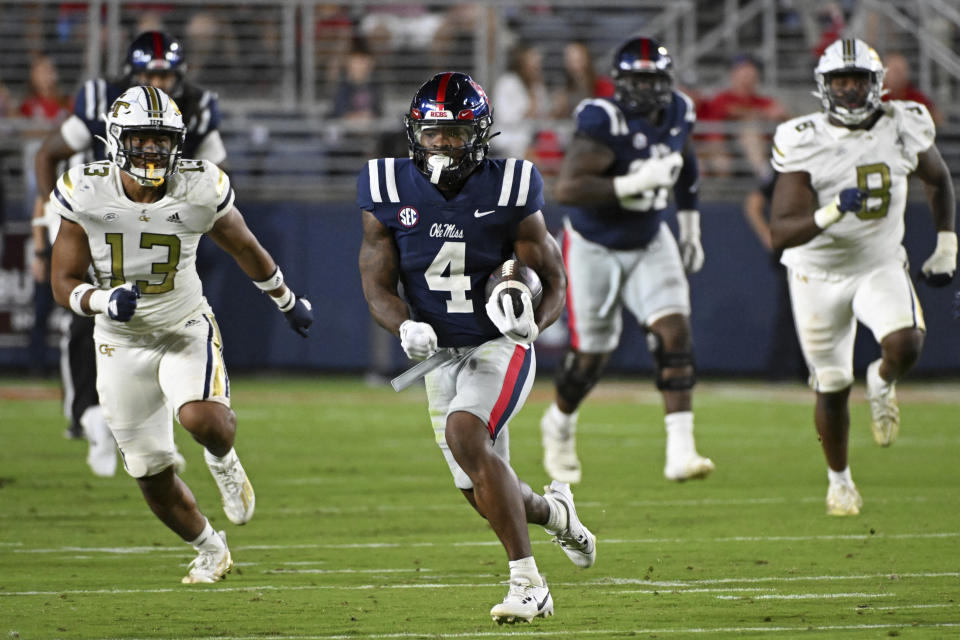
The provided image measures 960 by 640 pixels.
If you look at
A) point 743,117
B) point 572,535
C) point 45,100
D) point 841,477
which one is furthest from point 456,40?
point 572,535

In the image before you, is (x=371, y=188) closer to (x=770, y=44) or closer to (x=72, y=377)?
(x=72, y=377)

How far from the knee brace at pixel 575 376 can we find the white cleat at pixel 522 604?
340cm

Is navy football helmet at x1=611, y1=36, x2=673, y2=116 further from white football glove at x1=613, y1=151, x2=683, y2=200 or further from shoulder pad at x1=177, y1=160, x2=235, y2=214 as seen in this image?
shoulder pad at x1=177, y1=160, x2=235, y2=214

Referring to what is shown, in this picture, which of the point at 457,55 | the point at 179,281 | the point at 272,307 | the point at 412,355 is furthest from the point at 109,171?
the point at 457,55

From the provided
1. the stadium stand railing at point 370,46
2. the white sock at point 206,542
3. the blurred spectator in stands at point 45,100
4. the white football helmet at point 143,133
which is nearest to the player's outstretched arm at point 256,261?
the white football helmet at point 143,133

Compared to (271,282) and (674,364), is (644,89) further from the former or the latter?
(271,282)

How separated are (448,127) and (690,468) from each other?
3.03m

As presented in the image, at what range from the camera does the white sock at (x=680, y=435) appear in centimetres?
739

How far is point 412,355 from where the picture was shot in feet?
15.3

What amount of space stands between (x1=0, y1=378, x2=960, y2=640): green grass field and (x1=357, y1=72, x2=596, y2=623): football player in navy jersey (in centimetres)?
50

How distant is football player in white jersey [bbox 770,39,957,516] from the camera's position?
6.55m

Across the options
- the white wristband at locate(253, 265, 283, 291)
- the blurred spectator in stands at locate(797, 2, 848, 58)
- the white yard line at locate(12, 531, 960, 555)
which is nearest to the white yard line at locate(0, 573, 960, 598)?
the white yard line at locate(12, 531, 960, 555)

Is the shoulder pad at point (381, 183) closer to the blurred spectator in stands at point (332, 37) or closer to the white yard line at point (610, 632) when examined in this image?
the white yard line at point (610, 632)

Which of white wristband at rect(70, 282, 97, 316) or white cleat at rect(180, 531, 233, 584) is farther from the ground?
white wristband at rect(70, 282, 97, 316)
